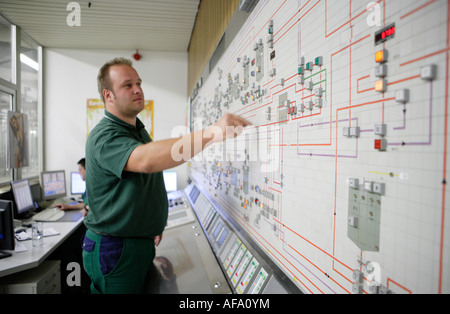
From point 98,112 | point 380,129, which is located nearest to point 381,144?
point 380,129

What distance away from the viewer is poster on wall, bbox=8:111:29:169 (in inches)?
125

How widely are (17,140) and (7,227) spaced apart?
1892 mm

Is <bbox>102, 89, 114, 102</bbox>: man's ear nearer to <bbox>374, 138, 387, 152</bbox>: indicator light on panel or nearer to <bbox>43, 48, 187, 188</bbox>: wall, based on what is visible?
<bbox>374, 138, 387, 152</bbox>: indicator light on panel

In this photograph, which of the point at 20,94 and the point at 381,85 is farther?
the point at 20,94

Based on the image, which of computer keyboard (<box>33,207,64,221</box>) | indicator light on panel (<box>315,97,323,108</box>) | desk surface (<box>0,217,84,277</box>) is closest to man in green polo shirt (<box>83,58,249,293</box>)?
indicator light on panel (<box>315,97,323,108</box>)

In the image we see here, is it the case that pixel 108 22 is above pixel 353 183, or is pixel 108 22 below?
above

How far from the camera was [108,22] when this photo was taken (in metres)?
3.32

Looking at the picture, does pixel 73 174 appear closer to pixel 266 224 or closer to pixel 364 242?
pixel 266 224

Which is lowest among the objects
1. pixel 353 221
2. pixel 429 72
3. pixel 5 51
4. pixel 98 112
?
pixel 353 221

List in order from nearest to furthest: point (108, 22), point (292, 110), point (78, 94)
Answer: point (292, 110) → point (108, 22) → point (78, 94)

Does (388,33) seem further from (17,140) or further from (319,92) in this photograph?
(17,140)

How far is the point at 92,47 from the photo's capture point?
414cm

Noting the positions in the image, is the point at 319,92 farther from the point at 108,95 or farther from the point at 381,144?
the point at 108,95

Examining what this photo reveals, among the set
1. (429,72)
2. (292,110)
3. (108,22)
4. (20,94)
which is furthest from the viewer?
(20,94)
